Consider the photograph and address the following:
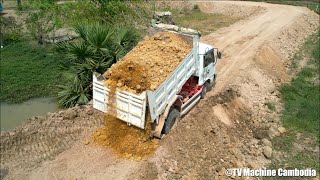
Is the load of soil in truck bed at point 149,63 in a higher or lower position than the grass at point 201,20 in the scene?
higher

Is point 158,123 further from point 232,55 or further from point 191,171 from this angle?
point 232,55

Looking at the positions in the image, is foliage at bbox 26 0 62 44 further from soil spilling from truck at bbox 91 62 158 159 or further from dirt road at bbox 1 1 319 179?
soil spilling from truck at bbox 91 62 158 159

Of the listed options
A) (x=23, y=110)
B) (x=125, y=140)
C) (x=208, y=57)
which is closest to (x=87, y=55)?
(x=125, y=140)

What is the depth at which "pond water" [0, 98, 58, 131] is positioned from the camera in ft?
52.0

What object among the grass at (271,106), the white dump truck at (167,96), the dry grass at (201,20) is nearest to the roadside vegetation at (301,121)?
the grass at (271,106)

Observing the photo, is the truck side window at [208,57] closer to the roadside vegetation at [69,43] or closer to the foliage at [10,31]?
the roadside vegetation at [69,43]

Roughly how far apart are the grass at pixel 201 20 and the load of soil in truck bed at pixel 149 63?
13.3 m

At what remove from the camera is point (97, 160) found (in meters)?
12.5

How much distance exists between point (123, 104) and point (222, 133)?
463 centimetres

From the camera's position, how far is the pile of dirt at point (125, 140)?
12.7m

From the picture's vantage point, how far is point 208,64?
1594 cm

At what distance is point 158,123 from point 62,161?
3430mm

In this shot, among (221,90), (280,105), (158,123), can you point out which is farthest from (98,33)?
(280,105)

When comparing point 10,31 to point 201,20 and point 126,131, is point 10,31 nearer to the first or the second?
point 201,20
